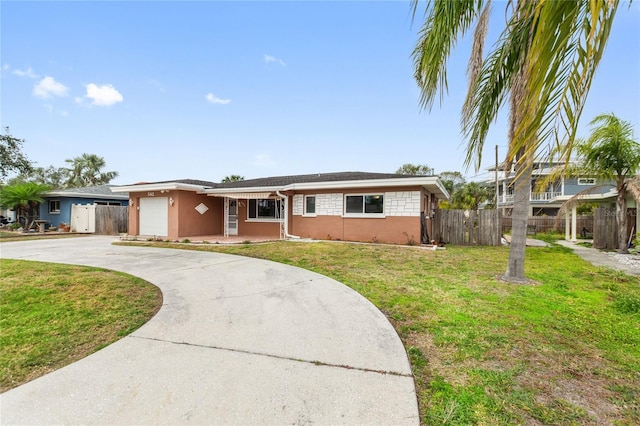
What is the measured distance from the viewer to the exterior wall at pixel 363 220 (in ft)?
41.8

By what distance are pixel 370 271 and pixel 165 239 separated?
39.6 ft

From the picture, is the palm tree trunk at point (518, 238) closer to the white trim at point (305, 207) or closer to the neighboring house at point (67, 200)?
the white trim at point (305, 207)

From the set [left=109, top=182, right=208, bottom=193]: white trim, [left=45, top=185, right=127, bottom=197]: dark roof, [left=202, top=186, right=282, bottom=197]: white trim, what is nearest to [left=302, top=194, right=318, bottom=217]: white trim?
[left=202, top=186, right=282, bottom=197]: white trim

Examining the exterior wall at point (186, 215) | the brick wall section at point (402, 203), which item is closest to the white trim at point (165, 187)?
the exterior wall at point (186, 215)

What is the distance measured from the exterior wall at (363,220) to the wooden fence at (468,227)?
1.42 meters

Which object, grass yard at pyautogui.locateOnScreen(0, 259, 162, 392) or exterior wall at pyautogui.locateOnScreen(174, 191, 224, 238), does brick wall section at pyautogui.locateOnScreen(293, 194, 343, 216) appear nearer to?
exterior wall at pyautogui.locateOnScreen(174, 191, 224, 238)

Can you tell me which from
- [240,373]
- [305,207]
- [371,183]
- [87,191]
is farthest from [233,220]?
[87,191]

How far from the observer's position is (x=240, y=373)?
272 cm

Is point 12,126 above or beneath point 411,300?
above

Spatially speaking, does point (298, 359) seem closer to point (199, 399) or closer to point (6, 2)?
point (199, 399)

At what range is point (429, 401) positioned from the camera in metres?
2.34

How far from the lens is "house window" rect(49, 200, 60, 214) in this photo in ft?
77.2

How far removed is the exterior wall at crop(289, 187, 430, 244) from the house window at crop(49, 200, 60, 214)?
2144 centimetres

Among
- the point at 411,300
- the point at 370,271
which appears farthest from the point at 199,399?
the point at 370,271
